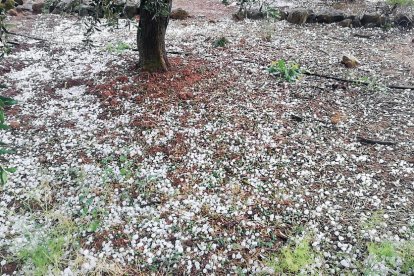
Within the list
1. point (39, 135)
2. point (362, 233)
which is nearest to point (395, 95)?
point (362, 233)

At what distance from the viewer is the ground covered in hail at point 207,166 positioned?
3020mm

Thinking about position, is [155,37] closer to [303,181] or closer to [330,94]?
[330,94]

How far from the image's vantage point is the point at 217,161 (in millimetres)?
4012

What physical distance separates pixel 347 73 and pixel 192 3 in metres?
Answer: 5.92

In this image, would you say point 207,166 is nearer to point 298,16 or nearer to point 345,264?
point 345,264

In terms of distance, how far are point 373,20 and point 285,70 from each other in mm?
3825

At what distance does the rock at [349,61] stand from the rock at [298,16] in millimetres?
2537

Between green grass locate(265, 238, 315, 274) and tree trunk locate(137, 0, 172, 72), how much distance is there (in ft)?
11.8

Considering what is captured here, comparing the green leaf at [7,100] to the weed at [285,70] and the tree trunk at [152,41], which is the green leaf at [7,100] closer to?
the tree trunk at [152,41]

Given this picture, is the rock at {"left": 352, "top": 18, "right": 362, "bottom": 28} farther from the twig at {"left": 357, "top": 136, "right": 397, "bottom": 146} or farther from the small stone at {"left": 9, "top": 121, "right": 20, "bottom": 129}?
the small stone at {"left": 9, "top": 121, "right": 20, "bottom": 129}

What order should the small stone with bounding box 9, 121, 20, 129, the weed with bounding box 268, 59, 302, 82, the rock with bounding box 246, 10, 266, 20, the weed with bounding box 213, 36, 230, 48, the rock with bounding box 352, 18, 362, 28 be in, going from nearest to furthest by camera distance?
the small stone with bounding box 9, 121, 20, 129, the weed with bounding box 268, 59, 302, 82, the weed with bounding box 213, 36, 230, 48, the rock with bounding box 352, 18, 362, 28, the rock with bounding box 246, 10, 266, 20

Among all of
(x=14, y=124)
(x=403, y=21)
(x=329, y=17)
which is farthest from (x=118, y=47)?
(x=403, y=21)

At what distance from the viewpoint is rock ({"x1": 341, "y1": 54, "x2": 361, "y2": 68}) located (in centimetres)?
598

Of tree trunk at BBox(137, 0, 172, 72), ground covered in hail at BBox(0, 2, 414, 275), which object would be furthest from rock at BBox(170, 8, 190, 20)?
tree trunk at BBox(137, 0, 172, 72)
